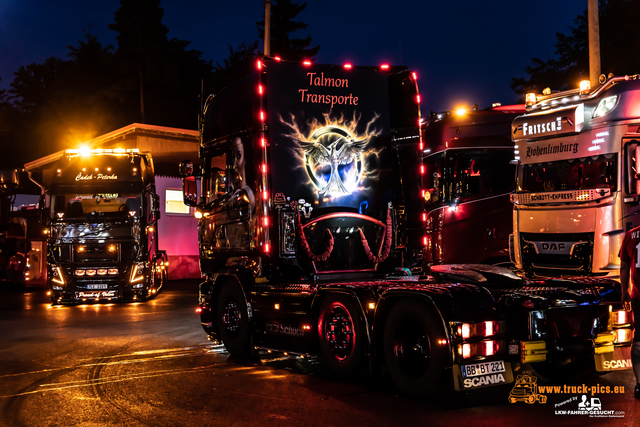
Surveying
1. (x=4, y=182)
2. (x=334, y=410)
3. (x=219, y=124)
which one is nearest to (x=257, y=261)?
(x=219, y=124)

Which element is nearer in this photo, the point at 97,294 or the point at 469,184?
the point at 469,184

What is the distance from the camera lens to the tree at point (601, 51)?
30.1 m

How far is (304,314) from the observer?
25.5 ft

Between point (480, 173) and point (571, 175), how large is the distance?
2.35 metres

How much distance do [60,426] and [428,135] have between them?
893 cm

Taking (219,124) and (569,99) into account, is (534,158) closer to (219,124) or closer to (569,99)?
(569,99)

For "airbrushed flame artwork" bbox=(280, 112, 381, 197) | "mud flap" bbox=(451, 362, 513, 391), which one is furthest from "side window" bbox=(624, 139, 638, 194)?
"mud flap" bbox=(451, 362, 513, 391)

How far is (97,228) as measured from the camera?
55.3ft

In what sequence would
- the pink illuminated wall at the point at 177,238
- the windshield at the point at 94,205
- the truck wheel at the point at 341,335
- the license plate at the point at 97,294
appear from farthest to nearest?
the pink illuminated wall at the point at 177,238
the windshield at the point at 94,205
the license plate at the point at 97,294
the truck wheel at the point at 341,335

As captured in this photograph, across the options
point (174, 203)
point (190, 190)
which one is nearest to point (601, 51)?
point (174, 203)

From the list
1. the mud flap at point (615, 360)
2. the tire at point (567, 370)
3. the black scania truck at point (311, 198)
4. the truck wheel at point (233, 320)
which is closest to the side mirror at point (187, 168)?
the black scania truck at point (311, 198)

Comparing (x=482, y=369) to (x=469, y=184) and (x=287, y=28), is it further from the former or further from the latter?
(x=287, y=28)

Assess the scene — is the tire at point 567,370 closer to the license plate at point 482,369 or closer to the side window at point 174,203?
the license plate at point 482,369

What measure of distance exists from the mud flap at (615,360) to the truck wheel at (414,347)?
1.71 m
